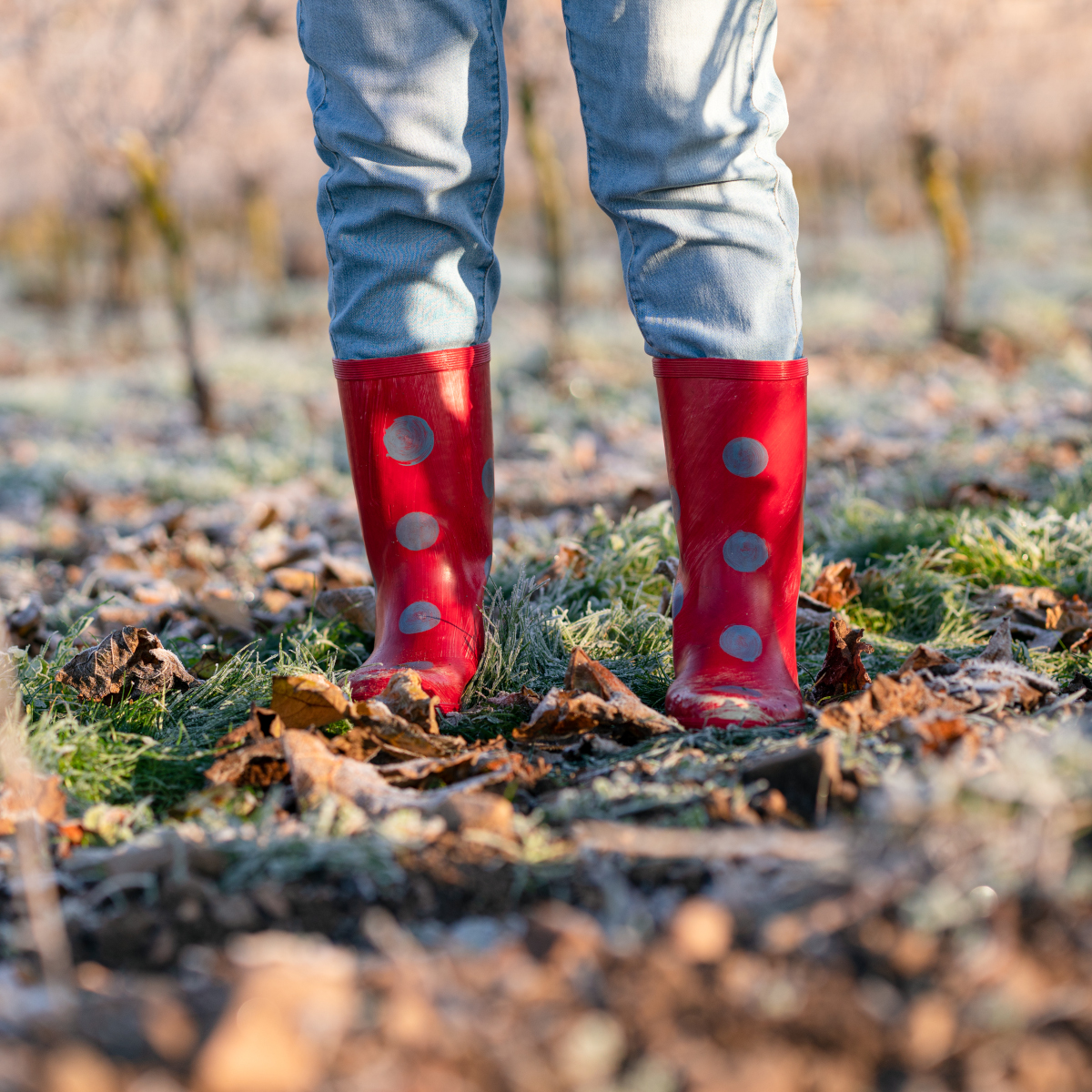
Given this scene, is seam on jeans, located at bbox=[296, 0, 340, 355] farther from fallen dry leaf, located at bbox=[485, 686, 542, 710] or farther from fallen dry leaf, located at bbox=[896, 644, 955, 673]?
fallen dry leaf, located at bbox=[896, 644, 955, 673]

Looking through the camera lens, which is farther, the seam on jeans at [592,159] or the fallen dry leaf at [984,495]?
the fallen dry leaf at [984,495]

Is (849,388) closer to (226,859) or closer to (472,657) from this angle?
(472,657)

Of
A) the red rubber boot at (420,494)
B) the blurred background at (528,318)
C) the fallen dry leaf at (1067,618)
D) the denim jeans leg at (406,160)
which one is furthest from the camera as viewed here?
the blurred background at (528,318)

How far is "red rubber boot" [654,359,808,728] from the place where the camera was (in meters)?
1.31

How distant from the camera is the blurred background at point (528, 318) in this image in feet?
12.2

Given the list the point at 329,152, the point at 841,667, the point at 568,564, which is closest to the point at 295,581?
the point at 568,564

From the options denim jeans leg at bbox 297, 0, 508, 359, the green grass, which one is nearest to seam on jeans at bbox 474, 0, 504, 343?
denim jeans leg at bbox 297, 0, 508, 359

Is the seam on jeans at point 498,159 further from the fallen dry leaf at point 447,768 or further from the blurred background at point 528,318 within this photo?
the blurred background at point 528,318

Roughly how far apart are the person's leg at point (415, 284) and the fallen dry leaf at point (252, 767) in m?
0.25

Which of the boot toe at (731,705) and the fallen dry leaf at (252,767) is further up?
the fallen dry leaf at (252,767)

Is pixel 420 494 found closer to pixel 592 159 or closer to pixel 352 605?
pixel 352 605

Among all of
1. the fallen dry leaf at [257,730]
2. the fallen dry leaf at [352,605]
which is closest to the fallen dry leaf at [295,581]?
the fallen dry leaf at [352,605]

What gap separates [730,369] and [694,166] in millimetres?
268

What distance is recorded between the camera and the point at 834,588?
1.80m
